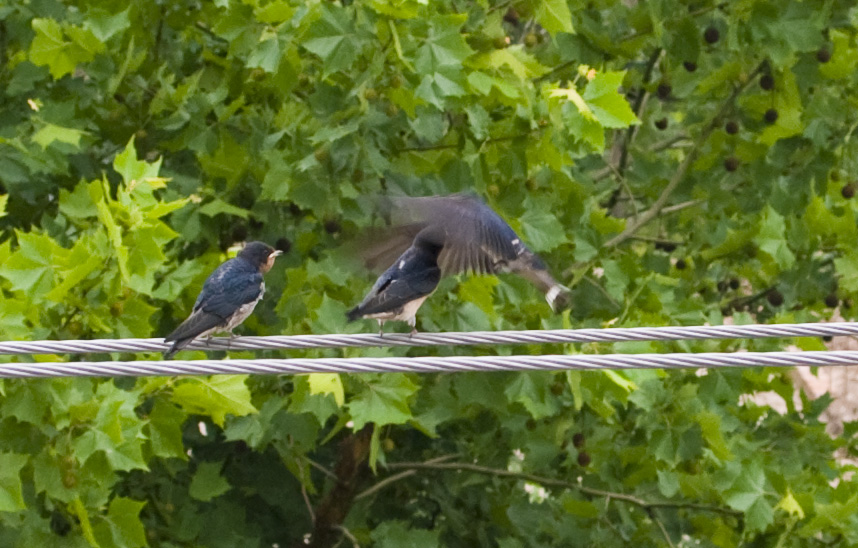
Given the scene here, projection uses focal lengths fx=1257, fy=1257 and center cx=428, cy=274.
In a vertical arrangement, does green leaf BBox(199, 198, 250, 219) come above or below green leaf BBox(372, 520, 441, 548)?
above

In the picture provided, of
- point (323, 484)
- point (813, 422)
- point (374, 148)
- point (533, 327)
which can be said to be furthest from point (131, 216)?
point (813, 422)

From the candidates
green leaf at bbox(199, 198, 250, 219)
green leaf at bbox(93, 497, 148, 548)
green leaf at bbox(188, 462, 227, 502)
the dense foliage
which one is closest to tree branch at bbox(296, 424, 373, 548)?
the dense foliage

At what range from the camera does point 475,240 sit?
369 cm

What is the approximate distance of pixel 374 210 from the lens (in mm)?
5012

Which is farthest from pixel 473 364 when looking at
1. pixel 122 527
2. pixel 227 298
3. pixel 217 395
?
pixel 122 527

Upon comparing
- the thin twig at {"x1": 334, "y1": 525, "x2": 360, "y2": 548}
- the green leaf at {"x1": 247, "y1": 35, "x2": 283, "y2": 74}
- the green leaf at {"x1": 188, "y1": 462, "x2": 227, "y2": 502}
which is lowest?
the thin twig at {"x1": 334, "y1": 525, "x2": 360, "y2": 548}

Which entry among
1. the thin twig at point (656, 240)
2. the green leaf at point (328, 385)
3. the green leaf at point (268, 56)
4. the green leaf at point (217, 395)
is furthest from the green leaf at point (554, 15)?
the thin twig at point (656, 240)

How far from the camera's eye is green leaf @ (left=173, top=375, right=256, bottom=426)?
4.15m

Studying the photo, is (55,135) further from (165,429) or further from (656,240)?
(656,240)

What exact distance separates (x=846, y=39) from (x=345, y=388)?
284 centimetres

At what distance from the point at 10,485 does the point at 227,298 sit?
2.91ft

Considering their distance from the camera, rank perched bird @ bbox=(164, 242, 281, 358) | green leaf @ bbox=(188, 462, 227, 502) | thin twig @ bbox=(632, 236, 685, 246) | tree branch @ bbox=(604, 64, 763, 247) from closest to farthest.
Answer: perched bird @ bbox=(164, 242, 281, 358)
green leaf @ bbox=(188, 462, 227, 502)
tree branch @ bbox=(604, 64, 763, 247)
thin twig @ bbox=(632, 236, 685, 246)

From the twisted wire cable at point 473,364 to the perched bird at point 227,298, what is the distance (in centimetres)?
54

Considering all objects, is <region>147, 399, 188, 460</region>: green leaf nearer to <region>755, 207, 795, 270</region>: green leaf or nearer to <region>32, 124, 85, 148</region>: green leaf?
<region>32, 124, 85, 148</region>: green leaf
